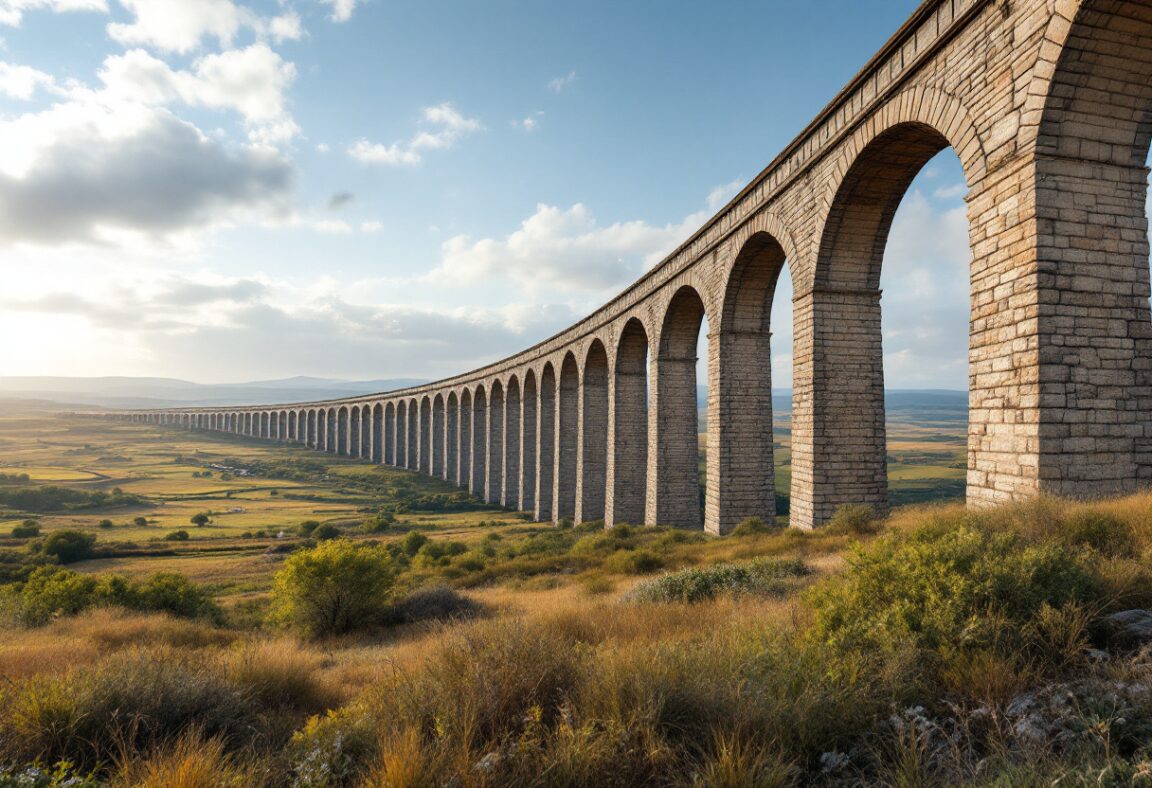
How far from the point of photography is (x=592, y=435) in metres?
24.4

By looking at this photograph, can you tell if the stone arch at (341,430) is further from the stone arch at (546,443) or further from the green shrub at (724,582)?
the green shrub at (724,582)

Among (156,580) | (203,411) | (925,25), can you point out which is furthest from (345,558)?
(203,411)

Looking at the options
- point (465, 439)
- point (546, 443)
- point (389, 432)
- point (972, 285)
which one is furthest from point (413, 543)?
point (389, 432)

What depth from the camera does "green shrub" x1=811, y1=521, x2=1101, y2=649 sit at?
3684mm

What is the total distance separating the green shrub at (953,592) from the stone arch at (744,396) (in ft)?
32.6

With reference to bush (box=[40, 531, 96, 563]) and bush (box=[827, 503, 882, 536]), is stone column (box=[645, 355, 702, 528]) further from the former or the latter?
bush (box=[40, 531, 96, 563])

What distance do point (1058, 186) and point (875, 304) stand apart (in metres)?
4.73

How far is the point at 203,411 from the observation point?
12244cm

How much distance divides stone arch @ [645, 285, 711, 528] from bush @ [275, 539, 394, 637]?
392 inches

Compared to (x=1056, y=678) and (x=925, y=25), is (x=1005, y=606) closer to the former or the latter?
(x=1056, y=678)

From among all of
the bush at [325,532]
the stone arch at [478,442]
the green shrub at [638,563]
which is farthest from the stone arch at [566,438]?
the green shrub at [638,563]

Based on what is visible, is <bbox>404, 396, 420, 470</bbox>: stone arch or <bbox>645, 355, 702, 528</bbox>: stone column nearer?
<bbox>645, 355, 702, 528</bbox>: stone column

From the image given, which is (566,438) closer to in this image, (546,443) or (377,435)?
(546,443)

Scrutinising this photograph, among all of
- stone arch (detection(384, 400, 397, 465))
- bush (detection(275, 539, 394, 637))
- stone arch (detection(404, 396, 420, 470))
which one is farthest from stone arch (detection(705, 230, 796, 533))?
stone arch (detection(384, 400, 397, 465))
